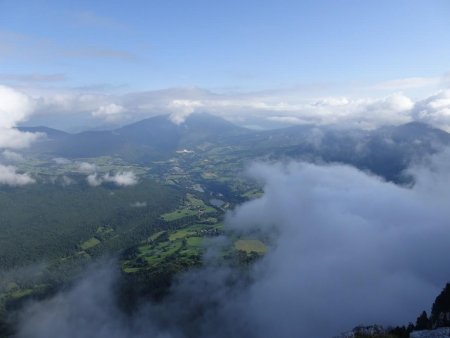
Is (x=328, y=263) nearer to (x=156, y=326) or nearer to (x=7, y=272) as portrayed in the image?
(x=156, y=326)

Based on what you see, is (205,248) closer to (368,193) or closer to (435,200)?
(368,193)

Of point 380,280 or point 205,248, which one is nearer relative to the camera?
point 380,280

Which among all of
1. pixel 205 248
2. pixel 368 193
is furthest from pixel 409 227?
pixel 205 248

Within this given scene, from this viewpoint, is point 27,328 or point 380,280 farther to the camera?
point 27,328

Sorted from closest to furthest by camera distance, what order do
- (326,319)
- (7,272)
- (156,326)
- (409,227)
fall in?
(326,319) → (156,326) → (409,227) → (7,272)

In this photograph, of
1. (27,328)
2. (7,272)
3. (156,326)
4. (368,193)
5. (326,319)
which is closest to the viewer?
(326,319)

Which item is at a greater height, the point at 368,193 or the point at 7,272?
the point at 368,193

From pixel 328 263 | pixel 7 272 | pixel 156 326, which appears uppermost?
pixel 328 263

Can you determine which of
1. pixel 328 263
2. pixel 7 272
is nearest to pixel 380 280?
pixel 328 263

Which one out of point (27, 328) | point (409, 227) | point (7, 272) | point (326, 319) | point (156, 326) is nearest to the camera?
→ point (326, 319)
